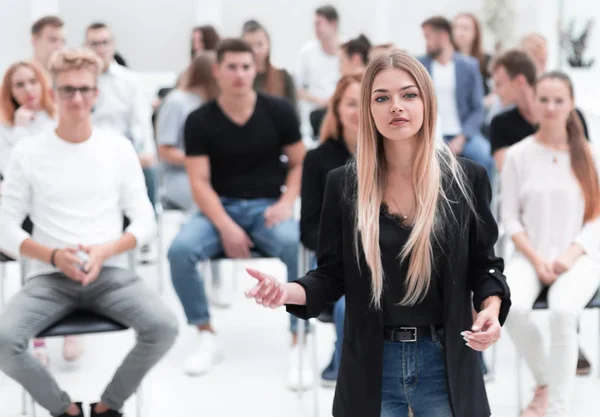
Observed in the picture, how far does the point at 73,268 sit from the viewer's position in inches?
127

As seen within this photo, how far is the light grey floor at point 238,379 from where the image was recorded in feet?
11.7

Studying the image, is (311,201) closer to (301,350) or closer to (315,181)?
(315,181)

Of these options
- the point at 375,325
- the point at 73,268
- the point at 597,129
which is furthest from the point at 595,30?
the point at 375,325

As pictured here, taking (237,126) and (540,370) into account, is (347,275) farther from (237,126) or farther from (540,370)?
(237,126)

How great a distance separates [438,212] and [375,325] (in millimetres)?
298

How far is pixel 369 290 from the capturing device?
6.98 ft

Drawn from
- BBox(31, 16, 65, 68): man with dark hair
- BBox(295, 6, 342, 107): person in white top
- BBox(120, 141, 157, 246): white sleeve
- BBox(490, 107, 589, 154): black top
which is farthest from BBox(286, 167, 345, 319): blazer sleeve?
BBox(295, 6, 342, 107): person in white top

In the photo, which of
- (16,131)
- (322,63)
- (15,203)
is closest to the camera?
(15,203)

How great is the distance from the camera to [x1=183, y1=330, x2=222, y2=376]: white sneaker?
3.96 metres

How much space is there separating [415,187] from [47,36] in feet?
13.0

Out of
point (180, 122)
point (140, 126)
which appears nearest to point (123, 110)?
point (140, 126)

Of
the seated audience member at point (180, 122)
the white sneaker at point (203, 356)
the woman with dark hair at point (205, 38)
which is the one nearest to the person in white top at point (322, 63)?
the woman with dark hair at point (205, 38)

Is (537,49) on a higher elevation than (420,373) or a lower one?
higher

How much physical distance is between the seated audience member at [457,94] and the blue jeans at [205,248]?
5.30 feet
